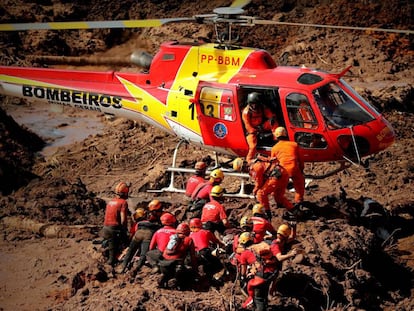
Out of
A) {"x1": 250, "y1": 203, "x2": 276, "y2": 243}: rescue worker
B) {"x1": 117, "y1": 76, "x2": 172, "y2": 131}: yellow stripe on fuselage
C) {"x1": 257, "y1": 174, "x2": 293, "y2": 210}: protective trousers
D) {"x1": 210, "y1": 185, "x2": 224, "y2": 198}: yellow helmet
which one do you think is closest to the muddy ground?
{"x1": 257, "y1": 174, "x2": 293, "y2": 210}: protective trousers

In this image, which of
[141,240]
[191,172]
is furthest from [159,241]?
[191,172]

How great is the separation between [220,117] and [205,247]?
3.12 m

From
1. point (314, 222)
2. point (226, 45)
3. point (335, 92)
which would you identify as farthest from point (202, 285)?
point (226, 45)

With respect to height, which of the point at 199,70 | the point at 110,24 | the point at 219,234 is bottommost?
the point at 219,234

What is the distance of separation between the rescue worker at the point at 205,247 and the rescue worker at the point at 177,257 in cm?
24

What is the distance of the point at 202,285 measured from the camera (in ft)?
29.8

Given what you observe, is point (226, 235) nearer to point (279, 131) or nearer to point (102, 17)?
point (279, 131)

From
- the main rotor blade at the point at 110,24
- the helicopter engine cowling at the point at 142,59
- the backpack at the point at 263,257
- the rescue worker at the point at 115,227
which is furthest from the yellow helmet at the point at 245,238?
the helicopter engine cowling at the point at 142,59

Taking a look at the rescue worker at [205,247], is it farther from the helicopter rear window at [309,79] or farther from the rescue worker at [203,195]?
the helicopter rear window at [309,79]

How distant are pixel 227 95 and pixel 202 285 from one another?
383 centimetres

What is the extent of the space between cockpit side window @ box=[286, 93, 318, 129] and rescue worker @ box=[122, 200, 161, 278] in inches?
119

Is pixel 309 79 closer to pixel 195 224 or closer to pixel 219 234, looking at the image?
pixel 219 234

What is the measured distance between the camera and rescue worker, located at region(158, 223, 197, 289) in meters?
8.70

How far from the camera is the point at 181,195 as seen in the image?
1266 centimetres
